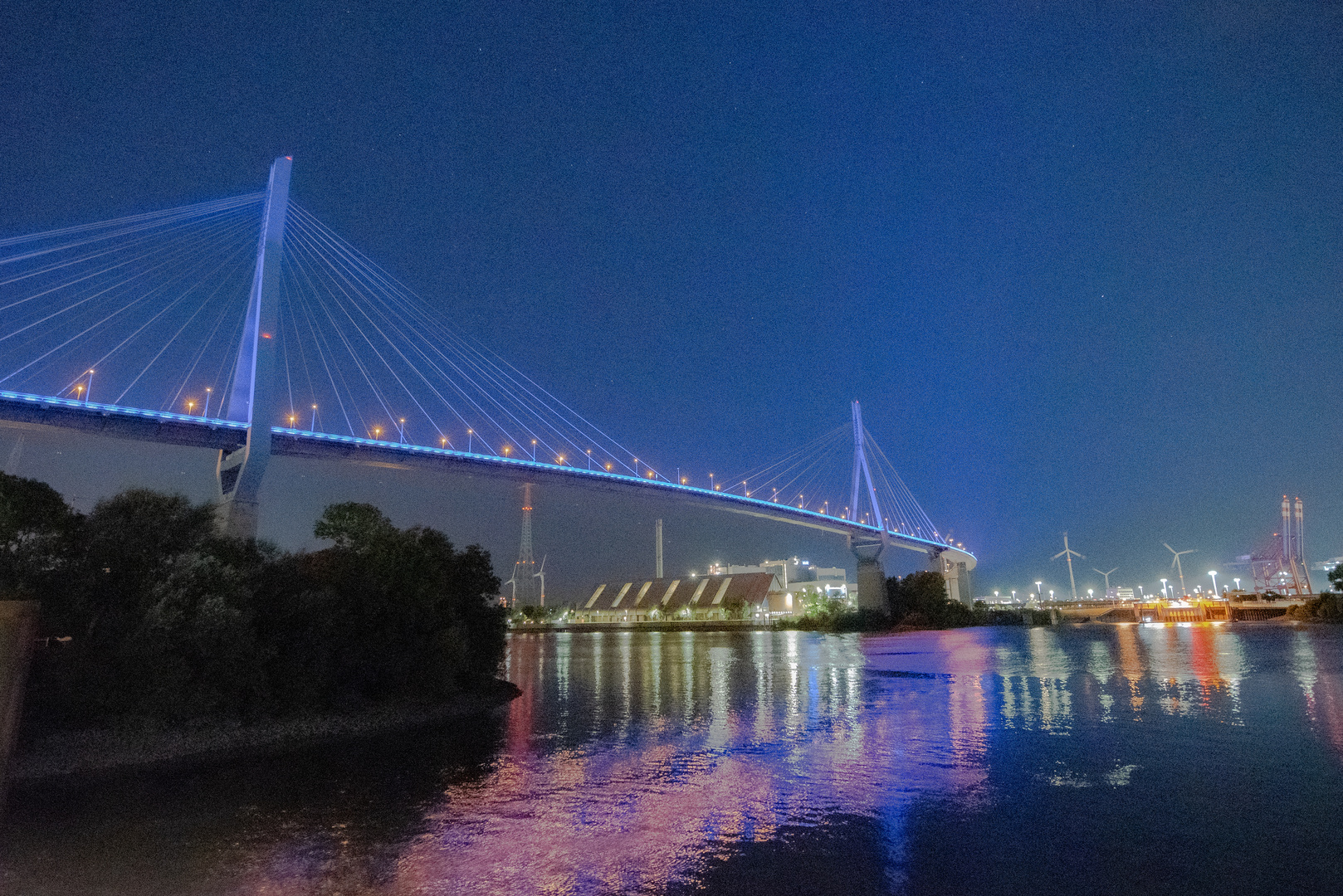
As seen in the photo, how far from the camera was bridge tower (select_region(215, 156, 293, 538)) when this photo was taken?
31406mm

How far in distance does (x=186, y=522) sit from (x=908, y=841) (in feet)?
50.0

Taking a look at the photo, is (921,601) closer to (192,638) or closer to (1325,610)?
(1325,610)

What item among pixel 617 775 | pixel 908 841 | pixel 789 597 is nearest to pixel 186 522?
pixel 617 775

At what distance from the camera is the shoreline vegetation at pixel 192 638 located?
46.7ft

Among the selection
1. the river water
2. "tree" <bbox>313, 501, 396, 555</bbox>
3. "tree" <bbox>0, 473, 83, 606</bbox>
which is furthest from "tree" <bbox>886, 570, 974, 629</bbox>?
"tree" <bbox>0, 473, 83, 606</bbox>

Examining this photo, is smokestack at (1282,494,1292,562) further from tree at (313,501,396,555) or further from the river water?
tree at (313,501,396,555)

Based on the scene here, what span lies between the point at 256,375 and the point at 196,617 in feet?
62.8

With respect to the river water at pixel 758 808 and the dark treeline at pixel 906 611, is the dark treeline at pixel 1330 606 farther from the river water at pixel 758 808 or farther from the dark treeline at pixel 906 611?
the river water at pixel 758 808

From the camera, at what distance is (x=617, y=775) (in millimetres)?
12633

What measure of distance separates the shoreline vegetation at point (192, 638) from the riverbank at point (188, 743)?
0.03 meters

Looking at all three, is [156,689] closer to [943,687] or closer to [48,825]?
[48,825]

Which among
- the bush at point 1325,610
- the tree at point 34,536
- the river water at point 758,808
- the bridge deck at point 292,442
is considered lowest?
the river water at point 758,808

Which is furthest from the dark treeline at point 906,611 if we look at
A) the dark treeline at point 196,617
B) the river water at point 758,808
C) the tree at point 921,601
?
the dark treeline at point 196,617

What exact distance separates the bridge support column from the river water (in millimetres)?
57724
